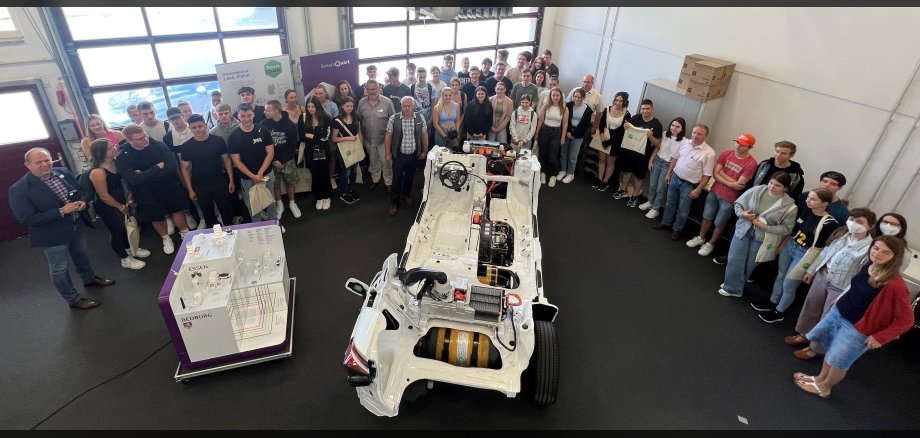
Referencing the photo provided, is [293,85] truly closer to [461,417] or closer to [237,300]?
[237,300]

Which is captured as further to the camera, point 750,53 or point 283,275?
point 750,53

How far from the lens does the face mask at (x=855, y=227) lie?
409cm

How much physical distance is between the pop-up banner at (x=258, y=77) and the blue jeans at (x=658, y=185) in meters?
5.44

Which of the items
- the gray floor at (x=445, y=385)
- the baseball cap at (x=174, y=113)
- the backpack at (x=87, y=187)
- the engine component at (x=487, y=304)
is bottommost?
the gray floor at (x=445, y=385)

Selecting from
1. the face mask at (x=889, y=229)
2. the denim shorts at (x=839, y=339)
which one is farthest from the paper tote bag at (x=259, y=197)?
the face mask at (x=889, y=229)

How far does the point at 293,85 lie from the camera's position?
7273mm

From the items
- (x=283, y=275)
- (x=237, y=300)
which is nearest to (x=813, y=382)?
(x=283, y=275)

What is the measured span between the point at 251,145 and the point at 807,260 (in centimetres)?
605

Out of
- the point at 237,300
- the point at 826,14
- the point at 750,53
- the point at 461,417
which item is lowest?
the point at 461,417

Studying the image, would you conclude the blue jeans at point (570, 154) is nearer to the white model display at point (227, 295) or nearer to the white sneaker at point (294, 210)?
the white sneaker at point (294, 210)

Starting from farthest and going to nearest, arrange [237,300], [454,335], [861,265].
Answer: [237,300] → [861,265] → [454,335]

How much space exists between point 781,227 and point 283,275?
16.6ft

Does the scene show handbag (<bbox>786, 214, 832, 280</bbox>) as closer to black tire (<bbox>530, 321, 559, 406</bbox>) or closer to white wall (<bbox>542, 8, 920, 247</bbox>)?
white wall (<bbox>542, 8, 920, 247</bbox>)

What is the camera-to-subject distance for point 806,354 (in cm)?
468
